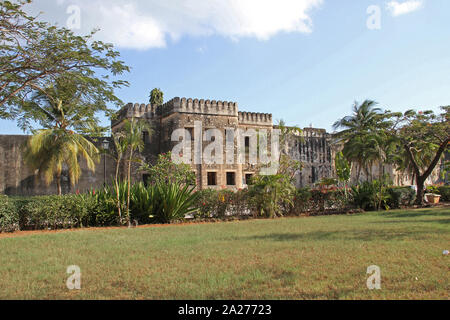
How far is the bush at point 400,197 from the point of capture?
16.5 m

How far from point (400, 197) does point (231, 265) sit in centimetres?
1394

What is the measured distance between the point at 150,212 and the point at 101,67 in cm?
462

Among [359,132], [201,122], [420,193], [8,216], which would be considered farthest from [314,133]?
[8,216]

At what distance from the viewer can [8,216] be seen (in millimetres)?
9539

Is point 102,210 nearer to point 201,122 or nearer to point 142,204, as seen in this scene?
point 142,204

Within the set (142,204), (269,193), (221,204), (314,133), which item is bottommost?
(221,204)

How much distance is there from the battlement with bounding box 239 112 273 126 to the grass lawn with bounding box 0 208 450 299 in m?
16.9

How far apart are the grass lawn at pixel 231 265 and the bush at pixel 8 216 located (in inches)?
69.3

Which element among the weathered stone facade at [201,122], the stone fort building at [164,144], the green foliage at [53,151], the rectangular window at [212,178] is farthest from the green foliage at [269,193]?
the rectangular window at [212,178]

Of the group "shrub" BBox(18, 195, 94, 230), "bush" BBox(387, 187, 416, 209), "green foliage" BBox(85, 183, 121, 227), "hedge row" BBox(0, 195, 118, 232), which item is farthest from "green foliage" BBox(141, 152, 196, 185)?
"bush" BBox(387, 187, 416, 209)

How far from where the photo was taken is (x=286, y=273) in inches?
183

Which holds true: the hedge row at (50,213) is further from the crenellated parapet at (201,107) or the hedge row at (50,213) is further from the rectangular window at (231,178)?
the rectangular window at (231,178)

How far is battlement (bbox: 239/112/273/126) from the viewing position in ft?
81.0
